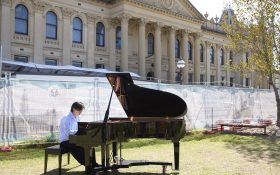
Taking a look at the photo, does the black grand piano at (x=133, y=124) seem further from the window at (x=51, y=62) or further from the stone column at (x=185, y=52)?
the stone column at (x=185, y=52)

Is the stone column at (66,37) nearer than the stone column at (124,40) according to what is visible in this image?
Yes

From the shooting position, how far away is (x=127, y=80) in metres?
8.73

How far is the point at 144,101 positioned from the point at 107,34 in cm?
3155

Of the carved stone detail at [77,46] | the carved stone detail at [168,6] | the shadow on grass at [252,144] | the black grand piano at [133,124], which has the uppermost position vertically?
the carved stone detail at [168,6]

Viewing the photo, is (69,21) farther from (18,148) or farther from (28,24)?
(18,148)

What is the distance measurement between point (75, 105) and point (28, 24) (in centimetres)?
2766

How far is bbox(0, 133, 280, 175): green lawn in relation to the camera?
30.1ft

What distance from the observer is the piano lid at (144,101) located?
8.83m

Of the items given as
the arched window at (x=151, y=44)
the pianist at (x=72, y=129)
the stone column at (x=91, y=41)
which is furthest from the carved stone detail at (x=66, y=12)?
the pianist at (x=72, y=129)

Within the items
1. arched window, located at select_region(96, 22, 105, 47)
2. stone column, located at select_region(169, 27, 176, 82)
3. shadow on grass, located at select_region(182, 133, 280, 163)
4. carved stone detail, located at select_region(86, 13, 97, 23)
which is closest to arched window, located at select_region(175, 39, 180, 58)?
stone column, located at select_region(169, 27, 176, 82)

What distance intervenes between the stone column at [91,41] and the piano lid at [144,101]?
96.8 ft

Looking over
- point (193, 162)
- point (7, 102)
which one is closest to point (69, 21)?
point (7, 102)

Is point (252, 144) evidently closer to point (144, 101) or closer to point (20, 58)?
point (144, 101)

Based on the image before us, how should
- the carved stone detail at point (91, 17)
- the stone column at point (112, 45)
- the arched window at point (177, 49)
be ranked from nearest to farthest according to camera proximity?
the carved stone detail at point (91, 17) < the stone column at point (112, 45) < the arched window at point (177, 49)
